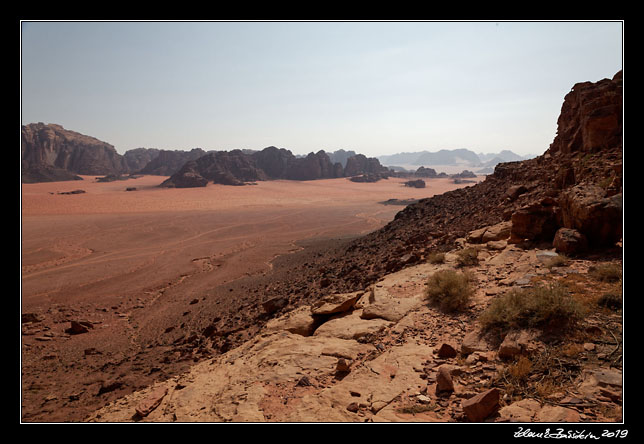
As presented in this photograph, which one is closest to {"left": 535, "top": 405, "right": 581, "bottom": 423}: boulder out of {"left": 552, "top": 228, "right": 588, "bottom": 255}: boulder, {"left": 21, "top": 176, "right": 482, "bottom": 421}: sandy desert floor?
{"left": 552, "top": 228, "right": 588, "bottom": 255}: boulder

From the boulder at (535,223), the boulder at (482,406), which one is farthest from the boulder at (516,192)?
the boulder at (482,406)

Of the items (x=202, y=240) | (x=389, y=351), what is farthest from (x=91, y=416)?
(x=202, y=240)

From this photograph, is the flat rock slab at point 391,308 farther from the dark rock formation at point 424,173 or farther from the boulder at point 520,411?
the dark rock formation at point 424,173

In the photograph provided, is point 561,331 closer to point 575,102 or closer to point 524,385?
point 524,385

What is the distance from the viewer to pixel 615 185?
6.34 metres

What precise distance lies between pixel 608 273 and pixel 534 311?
1.80m

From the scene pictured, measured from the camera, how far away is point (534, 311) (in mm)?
3986

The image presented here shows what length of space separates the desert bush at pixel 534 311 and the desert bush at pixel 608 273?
84 cm

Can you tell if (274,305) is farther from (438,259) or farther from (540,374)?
(540,374)

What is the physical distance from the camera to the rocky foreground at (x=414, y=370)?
2912mm

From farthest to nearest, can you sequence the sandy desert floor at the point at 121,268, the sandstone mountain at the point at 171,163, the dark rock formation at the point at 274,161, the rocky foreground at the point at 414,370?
1. the dark rock formation at the point at 274,161
2. the sandstone mountain at the point at 171,163
3. the sandy desert floor at the point at 121,268
4. the rocky foreground at the point at 414,370

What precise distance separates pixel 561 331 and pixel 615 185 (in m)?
4.37

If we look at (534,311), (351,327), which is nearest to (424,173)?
(351,327)

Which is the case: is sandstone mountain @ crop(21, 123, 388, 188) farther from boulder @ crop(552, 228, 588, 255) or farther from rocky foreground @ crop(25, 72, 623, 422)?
boulder @ crop(552, 228, 588, 255)
